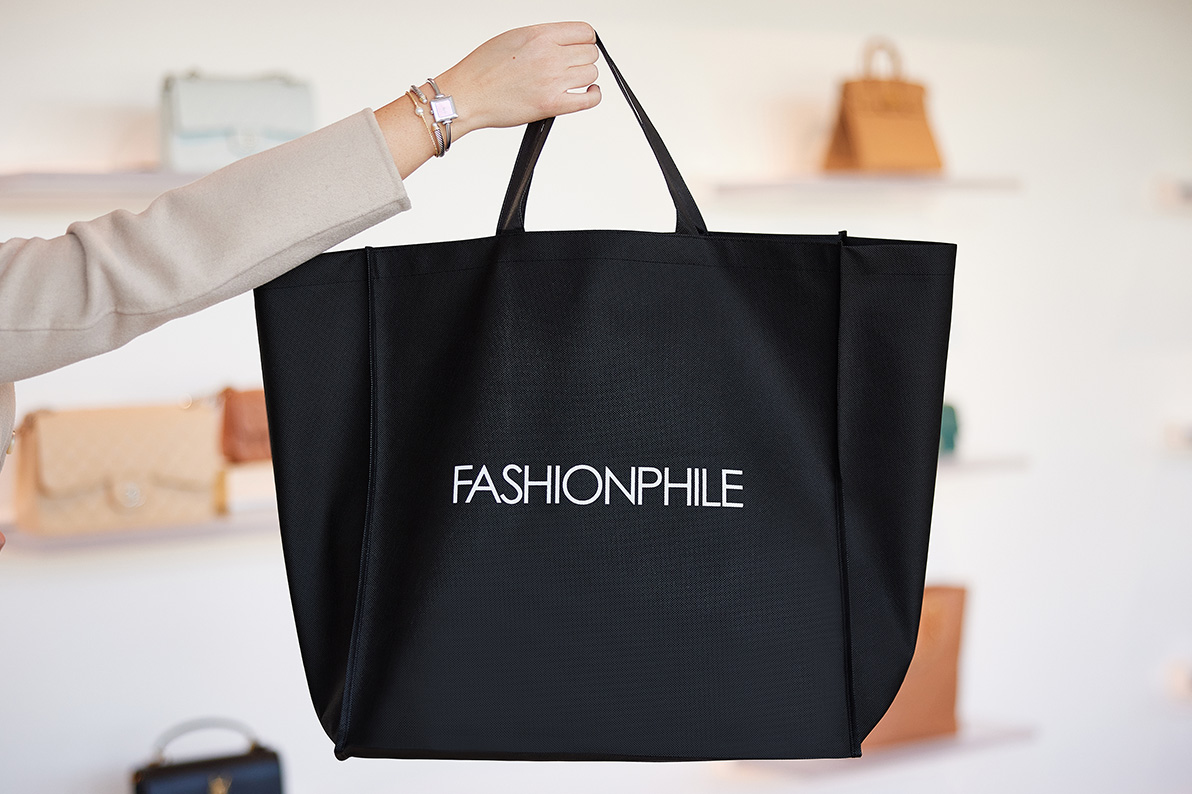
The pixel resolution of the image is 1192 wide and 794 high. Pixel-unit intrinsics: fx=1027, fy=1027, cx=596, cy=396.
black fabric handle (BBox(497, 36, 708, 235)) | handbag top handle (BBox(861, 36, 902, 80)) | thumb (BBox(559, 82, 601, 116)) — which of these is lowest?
black fabric handle (BBox(497, 36, 708, 235))

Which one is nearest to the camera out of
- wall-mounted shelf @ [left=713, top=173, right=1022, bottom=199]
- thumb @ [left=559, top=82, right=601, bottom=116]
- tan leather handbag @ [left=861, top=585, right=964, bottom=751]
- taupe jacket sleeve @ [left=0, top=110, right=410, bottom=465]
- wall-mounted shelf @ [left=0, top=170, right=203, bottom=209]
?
taupe jacket sleeve @ [left=0, top=110, right=410, bottom=465]

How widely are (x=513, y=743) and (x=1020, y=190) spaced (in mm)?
2641

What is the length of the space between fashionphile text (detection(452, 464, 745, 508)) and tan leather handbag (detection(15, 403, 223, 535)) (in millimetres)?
1535

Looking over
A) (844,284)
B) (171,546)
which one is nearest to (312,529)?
(844,284)

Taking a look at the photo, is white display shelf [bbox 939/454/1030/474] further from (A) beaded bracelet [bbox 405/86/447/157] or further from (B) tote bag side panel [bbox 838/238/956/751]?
(A) beaded bracelet [bbox 405/86/447/157]

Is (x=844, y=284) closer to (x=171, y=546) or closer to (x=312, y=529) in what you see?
(x=312, y=529)

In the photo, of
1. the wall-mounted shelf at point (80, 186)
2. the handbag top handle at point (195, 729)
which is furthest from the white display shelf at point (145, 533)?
the wall-mounted shelf at point (80, 186)

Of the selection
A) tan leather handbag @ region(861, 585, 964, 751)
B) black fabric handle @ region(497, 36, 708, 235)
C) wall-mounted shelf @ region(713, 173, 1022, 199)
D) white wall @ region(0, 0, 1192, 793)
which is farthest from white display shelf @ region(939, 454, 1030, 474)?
black fabric handle @ region(497, 36, 708, 235)

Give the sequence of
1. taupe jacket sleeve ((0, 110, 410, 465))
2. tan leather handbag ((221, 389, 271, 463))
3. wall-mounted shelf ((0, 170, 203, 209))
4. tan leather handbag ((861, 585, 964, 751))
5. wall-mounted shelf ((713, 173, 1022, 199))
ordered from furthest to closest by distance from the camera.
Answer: tan leather handbag ((861, 585, 964, 751)), wall-mounted shelf ((713, 173, 1022, 199)), tan leather handbag ((221, 389, 271, 463)), wall-mounted shelf ((0, 170, 203, 209)), taupe jacket sleeve ((0, 110, 410, 465))

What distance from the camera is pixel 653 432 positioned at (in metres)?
0.80

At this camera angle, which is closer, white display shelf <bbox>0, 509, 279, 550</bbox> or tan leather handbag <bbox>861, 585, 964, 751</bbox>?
white display shelf <bbox>0, 509, 279, 550</bbox>

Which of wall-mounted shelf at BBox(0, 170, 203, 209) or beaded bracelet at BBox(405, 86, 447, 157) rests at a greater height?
wall-mounted shelf at BBox(0, 170, 203, 209)

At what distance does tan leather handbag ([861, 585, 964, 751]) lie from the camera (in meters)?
2.69

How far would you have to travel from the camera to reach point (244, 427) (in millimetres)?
2229
